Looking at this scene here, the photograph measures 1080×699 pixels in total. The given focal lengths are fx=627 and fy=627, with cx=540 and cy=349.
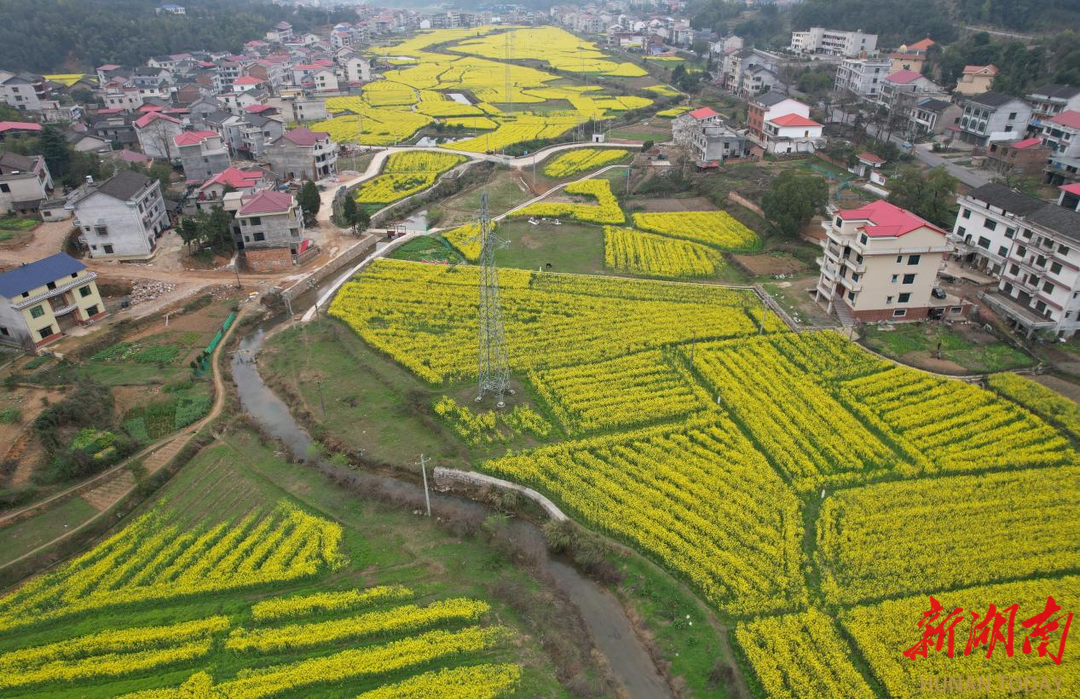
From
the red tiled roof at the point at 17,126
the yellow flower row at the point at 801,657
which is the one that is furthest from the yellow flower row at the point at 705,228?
the red tiled roof at the point at 17,126

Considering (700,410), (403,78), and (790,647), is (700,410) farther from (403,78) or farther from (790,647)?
(403,78)

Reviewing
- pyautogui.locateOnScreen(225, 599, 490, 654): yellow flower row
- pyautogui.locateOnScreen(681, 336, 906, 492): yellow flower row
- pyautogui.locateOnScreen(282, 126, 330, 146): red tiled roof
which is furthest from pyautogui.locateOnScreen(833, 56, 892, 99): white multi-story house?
pyautogui.locateOnScreen(225, 599, 490, 654): yellow flower row

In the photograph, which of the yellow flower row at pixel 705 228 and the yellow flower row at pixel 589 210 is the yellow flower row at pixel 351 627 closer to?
the yellow flower row at pixel 705 228

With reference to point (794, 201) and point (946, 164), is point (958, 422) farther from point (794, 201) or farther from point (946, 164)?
point (946, 164)

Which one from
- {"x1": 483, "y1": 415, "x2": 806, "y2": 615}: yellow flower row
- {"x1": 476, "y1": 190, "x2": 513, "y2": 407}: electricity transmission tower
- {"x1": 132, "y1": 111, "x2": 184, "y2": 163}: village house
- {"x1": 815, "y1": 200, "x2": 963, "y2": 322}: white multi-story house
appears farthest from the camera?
{"x1": 132, "y1": 111, "x2": 184, "y2": 163}: village house

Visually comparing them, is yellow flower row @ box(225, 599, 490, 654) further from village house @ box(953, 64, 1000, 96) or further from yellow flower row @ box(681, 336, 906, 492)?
village house @ box(953, 64, 1000, 96)

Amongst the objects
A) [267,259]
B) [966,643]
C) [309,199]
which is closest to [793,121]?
[309,199]

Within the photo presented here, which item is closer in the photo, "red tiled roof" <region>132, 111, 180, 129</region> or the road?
the road
